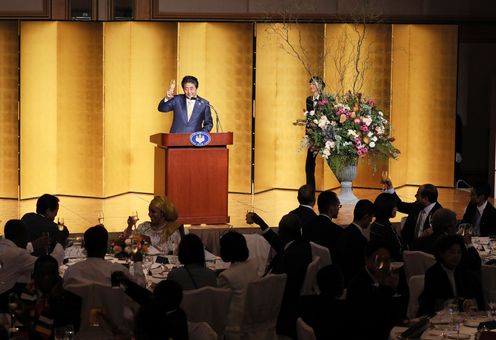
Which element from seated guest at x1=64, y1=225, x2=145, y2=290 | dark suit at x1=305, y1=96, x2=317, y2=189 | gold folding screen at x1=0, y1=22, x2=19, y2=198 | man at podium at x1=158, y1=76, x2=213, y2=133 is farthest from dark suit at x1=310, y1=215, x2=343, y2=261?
gold folding screen at x1=0, y1=22, x2=19, y2=198

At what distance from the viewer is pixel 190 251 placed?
637 cm

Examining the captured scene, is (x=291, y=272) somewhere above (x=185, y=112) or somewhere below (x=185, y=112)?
below

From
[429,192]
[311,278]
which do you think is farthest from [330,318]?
[429,192]

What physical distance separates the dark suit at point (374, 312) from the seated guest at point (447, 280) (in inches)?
31.6

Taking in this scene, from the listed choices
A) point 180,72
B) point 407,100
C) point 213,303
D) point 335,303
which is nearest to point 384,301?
point 335,303

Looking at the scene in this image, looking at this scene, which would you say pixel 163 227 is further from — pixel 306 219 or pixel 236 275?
pixel 236 275

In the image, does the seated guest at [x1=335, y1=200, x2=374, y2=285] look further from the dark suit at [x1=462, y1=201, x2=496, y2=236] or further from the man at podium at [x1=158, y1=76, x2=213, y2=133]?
the man at podium at [x1=158, y1=76, x2=213, y2=133]

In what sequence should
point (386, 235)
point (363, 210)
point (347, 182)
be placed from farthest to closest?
point (347, 182), point (386, 235), point (363, 210)

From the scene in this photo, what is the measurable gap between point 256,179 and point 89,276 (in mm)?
8313

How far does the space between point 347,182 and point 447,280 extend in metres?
6.71

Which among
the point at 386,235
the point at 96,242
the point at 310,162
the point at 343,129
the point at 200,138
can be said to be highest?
the point at 343,129

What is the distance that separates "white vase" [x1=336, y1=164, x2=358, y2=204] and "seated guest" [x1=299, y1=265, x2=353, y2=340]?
25.1 feet

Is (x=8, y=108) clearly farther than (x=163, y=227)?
Yes

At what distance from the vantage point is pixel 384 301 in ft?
18.2
